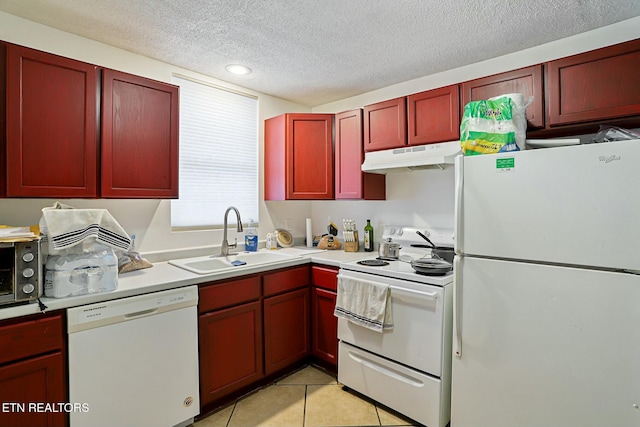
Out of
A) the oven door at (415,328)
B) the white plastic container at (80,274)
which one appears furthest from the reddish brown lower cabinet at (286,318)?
the white plastic container at (80,274)

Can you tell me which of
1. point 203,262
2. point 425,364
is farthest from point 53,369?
point 425,364

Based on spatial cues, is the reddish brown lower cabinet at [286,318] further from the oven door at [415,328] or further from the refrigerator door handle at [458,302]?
the refrigerator door handle at [458,302]

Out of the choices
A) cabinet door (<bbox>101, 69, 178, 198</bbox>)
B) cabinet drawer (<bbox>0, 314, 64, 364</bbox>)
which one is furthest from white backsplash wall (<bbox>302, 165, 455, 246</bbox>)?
cabinet drawer (<bbox>0, 314, 64, 364</bbox>)

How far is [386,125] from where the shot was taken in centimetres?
259

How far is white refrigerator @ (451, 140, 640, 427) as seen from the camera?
4.38 feet

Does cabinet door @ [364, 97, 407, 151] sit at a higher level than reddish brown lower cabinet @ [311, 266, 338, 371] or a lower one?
higher

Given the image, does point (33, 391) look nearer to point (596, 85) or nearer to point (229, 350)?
point (229, 350)

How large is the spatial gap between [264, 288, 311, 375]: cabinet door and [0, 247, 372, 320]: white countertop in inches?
10.3

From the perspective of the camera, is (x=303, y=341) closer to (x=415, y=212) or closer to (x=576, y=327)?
(x=415, y=212)

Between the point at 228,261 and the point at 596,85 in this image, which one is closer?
the point at 596,85

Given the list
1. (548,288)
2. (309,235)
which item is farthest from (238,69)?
(548,288)

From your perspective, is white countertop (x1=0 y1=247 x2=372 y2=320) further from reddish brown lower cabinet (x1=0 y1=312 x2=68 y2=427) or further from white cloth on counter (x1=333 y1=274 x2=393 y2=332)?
white cloth on counter (x1=333 y1=274 x2=393 y2=332)

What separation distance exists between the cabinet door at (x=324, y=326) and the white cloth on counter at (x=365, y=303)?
0.72 ft

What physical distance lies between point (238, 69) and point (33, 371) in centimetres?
224
